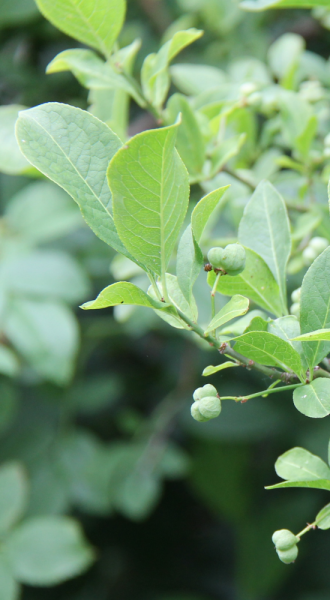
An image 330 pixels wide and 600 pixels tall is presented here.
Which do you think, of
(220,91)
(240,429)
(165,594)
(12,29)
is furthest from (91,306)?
(165,594)

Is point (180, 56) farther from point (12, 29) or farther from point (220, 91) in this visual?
point (220, 91)

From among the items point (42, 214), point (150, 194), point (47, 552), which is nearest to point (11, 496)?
point (47, 552)

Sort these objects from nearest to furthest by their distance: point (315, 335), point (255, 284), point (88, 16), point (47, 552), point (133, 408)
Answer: point (315, 335), point (255, 284), point (88, 16), point (47, 552), point (133, 408)

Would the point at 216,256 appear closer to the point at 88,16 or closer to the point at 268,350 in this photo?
the point at 268,350

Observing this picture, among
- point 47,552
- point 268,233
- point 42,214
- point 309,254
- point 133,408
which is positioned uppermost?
point 268,233

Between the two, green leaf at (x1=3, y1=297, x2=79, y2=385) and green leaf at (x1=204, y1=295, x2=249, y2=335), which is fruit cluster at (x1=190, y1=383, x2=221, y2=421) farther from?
green leaf at (x1=3, y1=297, x2=79, y2=385)

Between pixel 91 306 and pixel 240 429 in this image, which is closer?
pixel 91 306
